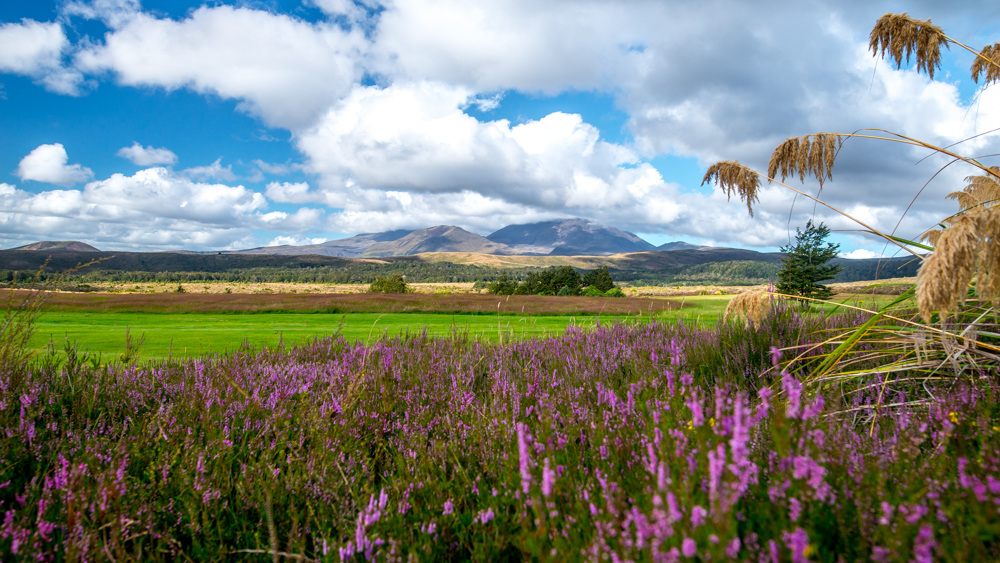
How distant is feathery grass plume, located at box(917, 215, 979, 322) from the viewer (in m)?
1.59

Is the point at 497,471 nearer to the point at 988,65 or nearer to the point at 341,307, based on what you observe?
the point at 988,65

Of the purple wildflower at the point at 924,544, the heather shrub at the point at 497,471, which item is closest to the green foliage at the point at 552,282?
the heather shrub at the point at 497,471

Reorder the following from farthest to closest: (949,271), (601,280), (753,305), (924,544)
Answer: (601,280)
(753,305)
(949,271)
(924,544)

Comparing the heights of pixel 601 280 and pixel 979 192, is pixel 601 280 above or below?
below

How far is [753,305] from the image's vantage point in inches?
134

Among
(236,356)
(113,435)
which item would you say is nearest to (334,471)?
(113,435)

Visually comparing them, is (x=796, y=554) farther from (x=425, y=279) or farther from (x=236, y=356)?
(x=425, y=279)

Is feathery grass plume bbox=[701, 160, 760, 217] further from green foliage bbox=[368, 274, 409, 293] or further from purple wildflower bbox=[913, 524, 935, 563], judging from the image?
green foliage bbox=[368, 274, 409, 293]

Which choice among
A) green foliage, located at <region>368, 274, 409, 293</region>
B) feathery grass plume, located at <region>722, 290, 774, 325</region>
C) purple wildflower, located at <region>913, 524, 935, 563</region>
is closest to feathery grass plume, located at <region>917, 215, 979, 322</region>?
purple wildflower, located at <region>913, 524, 935, 563</region>

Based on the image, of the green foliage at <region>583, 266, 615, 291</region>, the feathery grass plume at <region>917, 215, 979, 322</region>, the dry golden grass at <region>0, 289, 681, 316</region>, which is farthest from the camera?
the green foliage at <region>583, 266, 615, 291</region>

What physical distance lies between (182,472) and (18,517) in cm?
65

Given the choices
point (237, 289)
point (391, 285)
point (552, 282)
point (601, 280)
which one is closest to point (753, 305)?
→ point (552, 282)

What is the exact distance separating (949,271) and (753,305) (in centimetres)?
186

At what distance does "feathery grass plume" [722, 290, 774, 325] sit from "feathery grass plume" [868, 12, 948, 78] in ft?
8.27
